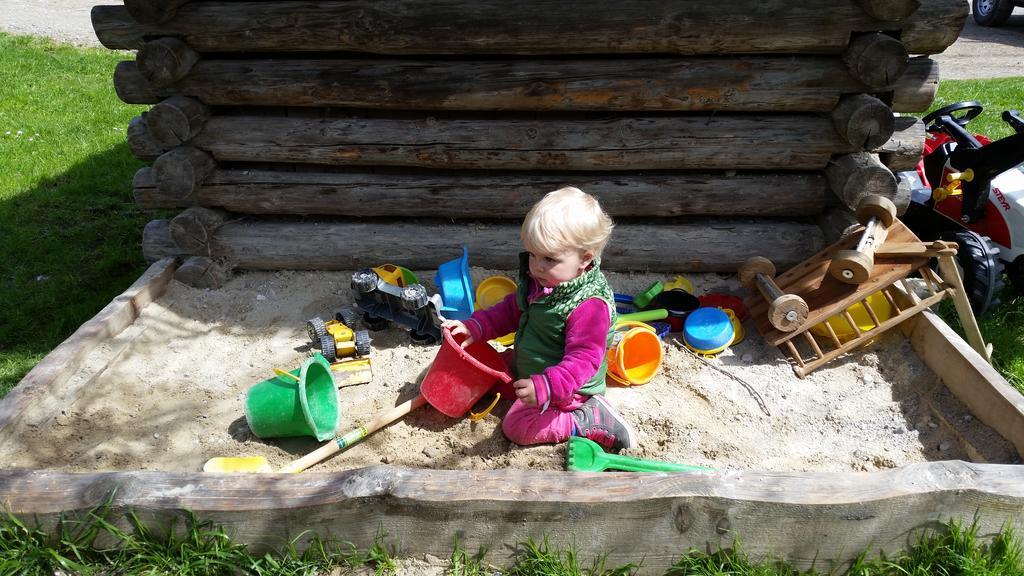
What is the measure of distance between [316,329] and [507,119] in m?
1.48

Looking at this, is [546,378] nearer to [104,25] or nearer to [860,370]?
[860,370]

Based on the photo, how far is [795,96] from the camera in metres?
3.76

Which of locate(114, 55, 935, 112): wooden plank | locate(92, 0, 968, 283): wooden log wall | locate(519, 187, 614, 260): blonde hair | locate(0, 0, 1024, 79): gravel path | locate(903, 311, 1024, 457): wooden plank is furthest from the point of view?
locate(0, 0, 1024, 79): gravel path

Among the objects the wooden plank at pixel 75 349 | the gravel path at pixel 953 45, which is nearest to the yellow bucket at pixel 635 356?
the wooden plank at pixel 75 349

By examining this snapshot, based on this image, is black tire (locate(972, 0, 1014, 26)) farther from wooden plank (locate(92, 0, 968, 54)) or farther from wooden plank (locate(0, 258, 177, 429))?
wooden plank (locate(0, 258, 177, 429))

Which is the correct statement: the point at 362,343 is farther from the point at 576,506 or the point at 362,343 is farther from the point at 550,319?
the point at 576,506

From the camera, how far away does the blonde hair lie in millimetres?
2568

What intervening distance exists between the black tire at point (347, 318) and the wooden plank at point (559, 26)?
134 centimetres

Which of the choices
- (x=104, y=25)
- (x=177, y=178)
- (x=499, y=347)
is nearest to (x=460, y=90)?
(x=499, y=347)

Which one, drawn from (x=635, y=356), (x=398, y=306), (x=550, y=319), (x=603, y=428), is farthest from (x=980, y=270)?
(x=398, y=306)

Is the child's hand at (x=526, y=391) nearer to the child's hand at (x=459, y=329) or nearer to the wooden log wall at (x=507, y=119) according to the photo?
the child's hand at (x=459, y=329)

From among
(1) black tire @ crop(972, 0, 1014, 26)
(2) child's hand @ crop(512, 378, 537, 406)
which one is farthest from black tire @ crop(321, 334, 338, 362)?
(1) black tire @ crop(972, 0, 1014, 26)

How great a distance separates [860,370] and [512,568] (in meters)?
2.06

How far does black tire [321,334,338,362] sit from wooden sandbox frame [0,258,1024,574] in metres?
1.13
